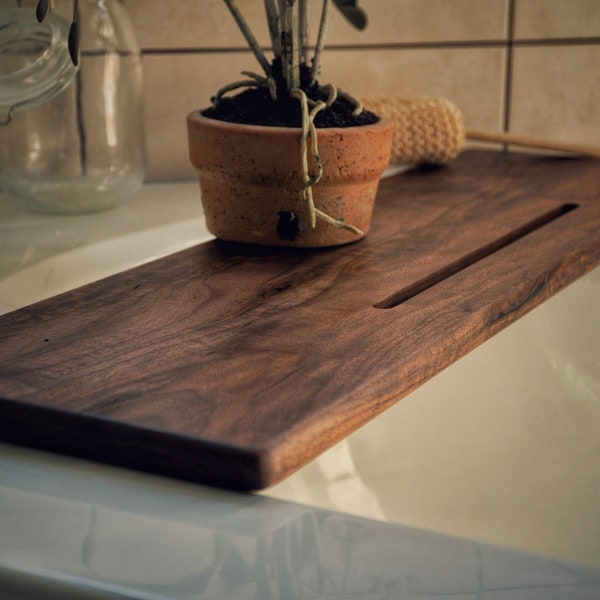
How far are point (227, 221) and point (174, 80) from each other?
400 mm

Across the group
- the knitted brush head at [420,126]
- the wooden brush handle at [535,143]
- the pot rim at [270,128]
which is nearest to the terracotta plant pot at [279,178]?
the pot rim at [270,128]

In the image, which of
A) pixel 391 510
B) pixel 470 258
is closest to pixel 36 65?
pixel 470 258

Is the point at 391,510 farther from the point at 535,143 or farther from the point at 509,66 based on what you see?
the point at 509,66

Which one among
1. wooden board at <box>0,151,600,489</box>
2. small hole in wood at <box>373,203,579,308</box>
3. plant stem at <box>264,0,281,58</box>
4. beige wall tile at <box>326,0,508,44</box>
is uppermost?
plant stem at <box>264,0,281,58</box>

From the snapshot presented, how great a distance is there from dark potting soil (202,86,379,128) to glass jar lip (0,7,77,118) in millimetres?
127

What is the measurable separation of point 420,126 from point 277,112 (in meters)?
0.33

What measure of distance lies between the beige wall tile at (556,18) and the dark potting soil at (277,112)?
512mm

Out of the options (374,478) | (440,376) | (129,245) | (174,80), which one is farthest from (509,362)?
(174,80)

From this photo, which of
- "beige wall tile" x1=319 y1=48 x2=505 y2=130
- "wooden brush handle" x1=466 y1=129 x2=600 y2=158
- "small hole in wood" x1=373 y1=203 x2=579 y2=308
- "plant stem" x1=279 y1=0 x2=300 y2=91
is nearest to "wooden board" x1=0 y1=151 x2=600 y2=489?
"small hole in wood" x1=373 y1=203 x2=579 y2=308

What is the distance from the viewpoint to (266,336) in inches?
21.3

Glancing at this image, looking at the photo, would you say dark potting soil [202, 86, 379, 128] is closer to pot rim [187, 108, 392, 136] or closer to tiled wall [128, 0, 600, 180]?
pot rim [187, 108, 392, 136]

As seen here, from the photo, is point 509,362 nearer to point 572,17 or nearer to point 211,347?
point 211,347

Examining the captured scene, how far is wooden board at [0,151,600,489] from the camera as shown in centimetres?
42

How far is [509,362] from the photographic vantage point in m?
0.58
